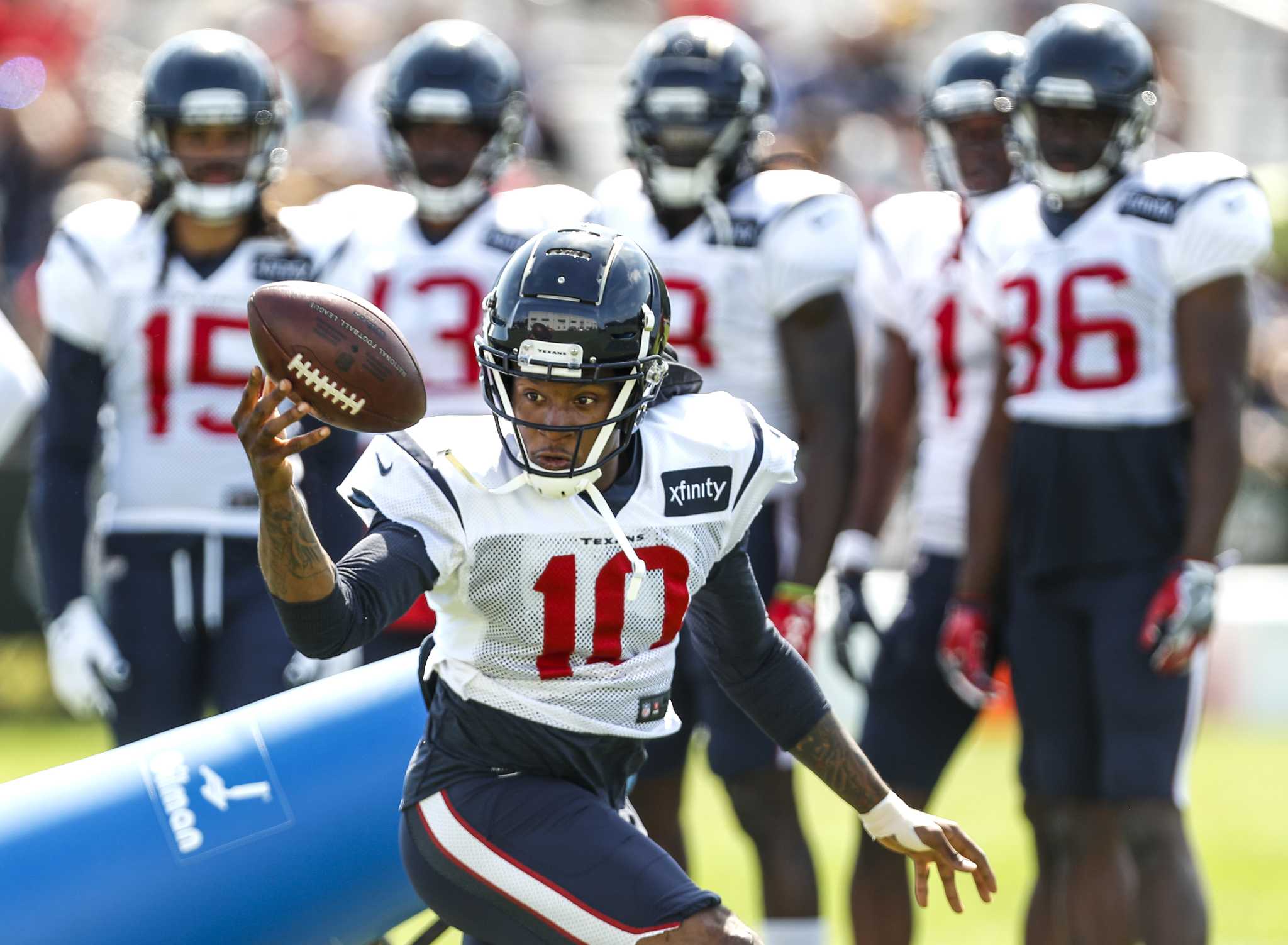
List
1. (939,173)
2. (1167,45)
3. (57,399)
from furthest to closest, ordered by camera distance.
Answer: (1167,45) → (939,173) → (57,399)

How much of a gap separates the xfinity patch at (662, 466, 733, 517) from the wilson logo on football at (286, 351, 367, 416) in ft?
1.78

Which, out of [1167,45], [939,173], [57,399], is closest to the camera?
[57,399]

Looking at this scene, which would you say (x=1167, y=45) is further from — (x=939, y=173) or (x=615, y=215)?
(x=615, y=215)

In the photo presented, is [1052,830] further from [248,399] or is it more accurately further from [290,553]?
[248,399]

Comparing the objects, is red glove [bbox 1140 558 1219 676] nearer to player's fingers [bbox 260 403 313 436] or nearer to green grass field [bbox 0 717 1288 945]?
green grass field [bbox 0 717 1288 945]

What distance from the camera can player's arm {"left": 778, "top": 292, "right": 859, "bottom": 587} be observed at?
175 inches

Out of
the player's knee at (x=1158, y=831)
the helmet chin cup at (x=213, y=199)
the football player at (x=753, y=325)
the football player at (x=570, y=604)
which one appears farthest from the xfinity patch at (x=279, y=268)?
the player's knee at (x=1158, y=831)

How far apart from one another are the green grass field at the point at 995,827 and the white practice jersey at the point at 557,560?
1664 millimetres

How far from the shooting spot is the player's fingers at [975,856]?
10.1ft

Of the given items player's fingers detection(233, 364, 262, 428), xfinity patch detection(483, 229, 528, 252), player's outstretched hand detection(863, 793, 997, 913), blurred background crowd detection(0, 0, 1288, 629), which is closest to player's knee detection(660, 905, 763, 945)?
player's outstretched hand detection(863, 793, 997, 913)

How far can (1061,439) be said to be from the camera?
437cm

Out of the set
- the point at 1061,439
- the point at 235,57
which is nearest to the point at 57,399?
the point at 235,57

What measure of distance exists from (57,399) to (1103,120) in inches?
91.4

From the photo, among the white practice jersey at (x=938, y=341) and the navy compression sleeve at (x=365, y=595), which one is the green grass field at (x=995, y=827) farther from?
the navy compression sleeve at (x=365, y=595)
